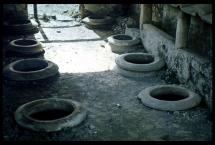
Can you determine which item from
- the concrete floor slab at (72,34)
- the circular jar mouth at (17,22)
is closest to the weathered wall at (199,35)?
the concrete floor slab at (72,34)

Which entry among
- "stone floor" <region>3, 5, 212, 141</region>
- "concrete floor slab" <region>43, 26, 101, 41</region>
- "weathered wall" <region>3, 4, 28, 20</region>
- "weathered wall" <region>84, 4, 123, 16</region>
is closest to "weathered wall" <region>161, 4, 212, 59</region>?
"stone floor" <region>3, 5, 212, 141</region>

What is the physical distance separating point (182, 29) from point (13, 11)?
28.3 ft

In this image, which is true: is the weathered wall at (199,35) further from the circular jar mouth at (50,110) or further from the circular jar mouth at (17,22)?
the circular jar mouth at (17,22)

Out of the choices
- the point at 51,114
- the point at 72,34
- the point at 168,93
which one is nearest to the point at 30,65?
the point at 51,114

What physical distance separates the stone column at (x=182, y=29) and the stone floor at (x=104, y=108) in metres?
1.13

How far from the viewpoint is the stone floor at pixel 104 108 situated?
596cm

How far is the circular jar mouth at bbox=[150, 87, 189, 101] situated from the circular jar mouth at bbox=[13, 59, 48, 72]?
326 cm

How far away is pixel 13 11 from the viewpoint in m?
14.1

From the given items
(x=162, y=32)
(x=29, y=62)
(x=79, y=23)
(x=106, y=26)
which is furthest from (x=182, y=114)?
(x=79, y=23)

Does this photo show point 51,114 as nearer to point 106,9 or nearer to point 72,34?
point 72,34

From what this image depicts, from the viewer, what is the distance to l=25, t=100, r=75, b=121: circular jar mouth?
261 inches

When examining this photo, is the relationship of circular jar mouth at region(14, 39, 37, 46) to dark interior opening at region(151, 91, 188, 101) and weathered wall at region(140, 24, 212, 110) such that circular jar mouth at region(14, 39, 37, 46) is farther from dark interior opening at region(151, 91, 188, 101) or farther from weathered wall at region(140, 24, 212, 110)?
dark interior opening at region(151, 91, 188, 101)

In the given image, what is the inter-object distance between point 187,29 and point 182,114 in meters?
2.50

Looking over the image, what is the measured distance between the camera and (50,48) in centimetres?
1173
